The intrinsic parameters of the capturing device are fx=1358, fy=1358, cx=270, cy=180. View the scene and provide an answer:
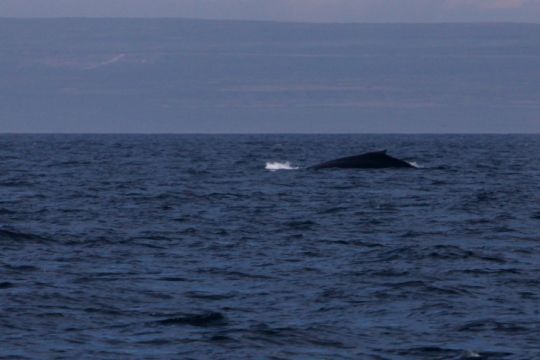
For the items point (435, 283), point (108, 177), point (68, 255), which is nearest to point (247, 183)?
point (108, 177)

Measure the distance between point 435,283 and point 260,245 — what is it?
624cm

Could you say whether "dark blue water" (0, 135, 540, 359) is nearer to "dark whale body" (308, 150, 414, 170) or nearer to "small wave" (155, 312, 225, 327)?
"small wave" (155, 312, 225, 327)

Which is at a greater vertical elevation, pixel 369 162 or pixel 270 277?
pixel 369 162

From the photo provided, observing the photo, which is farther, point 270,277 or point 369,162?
point 369,162

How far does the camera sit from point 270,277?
2150cm

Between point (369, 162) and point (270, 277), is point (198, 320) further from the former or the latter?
point (369, 162)

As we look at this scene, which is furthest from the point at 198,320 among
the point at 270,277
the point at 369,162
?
the point at 369,162

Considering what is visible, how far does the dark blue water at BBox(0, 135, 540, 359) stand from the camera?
16344mm

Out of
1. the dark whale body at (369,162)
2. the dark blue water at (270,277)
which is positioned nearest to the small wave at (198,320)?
the dark blue water at (270,277)

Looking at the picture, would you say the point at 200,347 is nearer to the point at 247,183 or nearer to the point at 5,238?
the point at 5,238

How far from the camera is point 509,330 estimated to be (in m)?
17.1

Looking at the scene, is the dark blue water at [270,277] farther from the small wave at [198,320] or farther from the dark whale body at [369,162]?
the dark whale body at [369,162]

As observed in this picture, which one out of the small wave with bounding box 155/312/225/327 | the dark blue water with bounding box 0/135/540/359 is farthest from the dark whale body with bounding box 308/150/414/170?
the small wave with bounding box 155/312/225/327

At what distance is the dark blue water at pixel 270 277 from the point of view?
53.6ft
